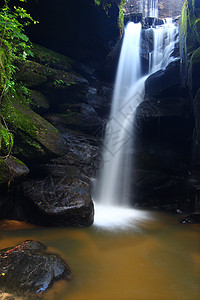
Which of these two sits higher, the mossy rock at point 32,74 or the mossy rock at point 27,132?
the mossy rock at point 32,74

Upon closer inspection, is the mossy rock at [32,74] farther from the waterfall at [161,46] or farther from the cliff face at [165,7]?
the cliff face at [165,7]

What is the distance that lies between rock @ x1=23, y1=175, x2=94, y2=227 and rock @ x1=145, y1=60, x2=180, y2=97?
22.3 ft

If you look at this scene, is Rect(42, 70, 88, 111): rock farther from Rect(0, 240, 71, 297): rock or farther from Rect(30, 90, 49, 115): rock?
Rect(0, 240, 71, 297): rock

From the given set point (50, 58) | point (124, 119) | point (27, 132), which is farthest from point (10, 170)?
point (124, 119)

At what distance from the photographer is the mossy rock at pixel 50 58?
8555mm

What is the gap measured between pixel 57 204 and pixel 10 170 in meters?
1.53

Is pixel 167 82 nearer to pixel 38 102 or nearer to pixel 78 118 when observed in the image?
pixel 78 118

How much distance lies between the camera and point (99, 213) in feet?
21.5

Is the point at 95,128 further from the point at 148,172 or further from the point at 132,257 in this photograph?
the point at 132,257

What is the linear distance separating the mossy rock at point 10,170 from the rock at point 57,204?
2.71 ft

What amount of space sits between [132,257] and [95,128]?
22.8 feet

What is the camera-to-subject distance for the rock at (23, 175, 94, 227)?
489 cm

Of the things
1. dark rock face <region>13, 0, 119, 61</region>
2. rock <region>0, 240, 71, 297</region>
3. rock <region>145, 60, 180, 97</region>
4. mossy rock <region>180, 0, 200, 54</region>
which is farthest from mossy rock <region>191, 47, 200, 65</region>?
rock <region>0, 240, 71, 297</region>

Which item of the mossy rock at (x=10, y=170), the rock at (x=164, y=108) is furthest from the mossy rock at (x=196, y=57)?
the mossy rock at (x=10, y=170)
